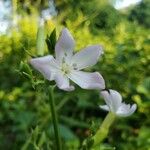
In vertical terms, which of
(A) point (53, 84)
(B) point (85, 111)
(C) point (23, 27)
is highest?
(A) point (53, 84)

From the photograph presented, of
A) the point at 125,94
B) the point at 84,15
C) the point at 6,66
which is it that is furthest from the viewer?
the point at 6,66

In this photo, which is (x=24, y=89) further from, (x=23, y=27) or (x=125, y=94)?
(x=125, y=94)

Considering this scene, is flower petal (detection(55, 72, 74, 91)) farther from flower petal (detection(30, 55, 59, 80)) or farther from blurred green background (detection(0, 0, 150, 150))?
blurred green background (detection(0, 0, 150, 150))

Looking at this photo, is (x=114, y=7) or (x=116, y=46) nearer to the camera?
(x=114, y=7)

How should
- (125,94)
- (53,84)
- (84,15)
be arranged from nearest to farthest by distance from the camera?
(53,84)
(84,15)
(125,94)

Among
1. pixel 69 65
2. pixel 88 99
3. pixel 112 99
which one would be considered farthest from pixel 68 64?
pixel 88 99

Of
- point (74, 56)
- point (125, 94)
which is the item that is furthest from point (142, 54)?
point (74, 56)

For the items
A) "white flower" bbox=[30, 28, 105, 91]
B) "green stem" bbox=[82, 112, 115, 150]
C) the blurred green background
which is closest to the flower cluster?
"white flower" bbox=[30, 28, 105, 91]
